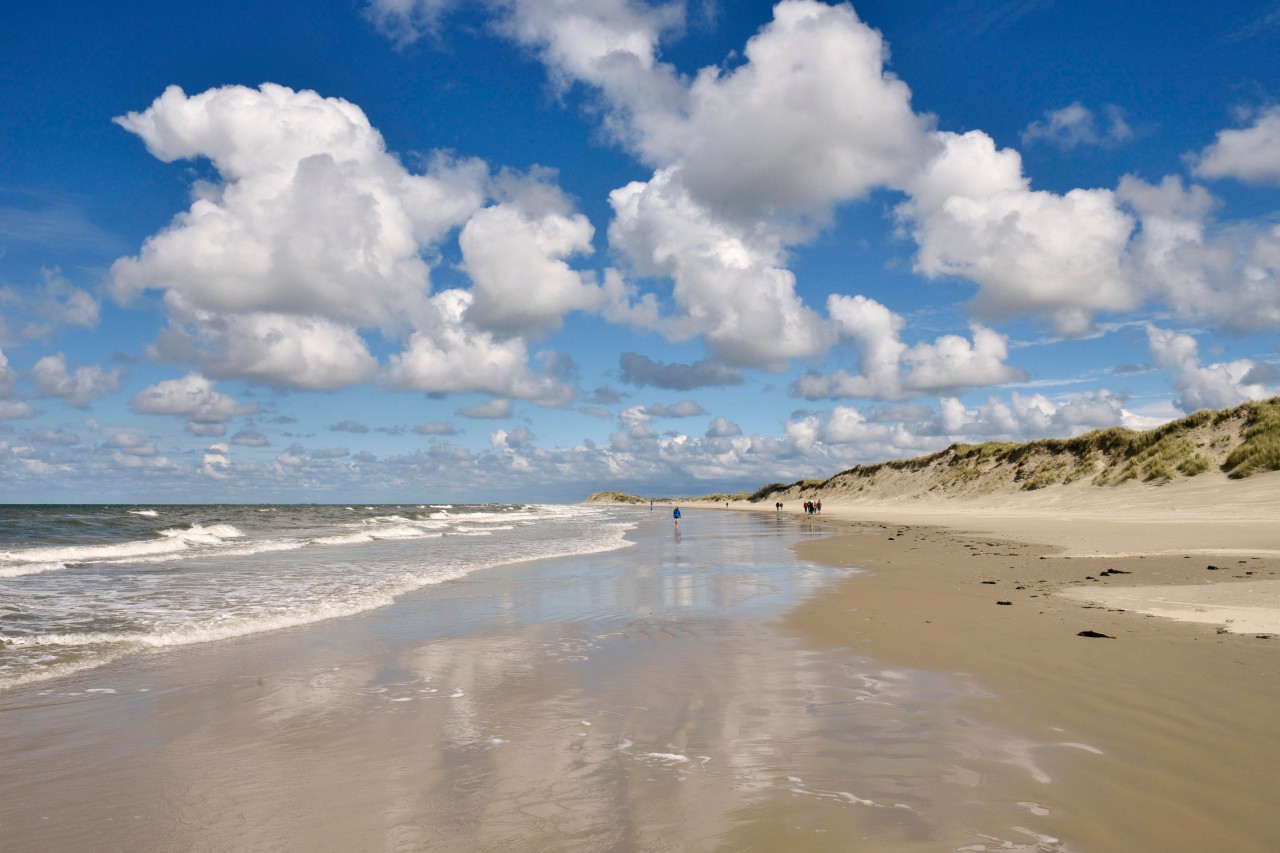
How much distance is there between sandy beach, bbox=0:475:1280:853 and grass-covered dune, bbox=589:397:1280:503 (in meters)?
33.0

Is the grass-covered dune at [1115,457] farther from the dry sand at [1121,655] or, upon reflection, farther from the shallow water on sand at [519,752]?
the shallow water on sand at [519,752]

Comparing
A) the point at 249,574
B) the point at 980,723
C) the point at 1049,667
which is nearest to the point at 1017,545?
the point at 1049,667

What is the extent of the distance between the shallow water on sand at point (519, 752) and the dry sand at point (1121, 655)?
1.66 ft

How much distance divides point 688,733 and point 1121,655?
5.56 meters

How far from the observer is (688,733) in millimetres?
6082

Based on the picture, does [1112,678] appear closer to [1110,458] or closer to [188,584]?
[188,584]

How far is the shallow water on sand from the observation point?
434cm

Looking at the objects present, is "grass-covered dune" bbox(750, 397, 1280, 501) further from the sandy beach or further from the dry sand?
the sandy beach

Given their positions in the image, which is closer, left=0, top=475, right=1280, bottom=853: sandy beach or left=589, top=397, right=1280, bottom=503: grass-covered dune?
left=0, top=475, right=1280, bottom=853: sandy beach

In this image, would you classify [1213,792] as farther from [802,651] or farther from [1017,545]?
[1017,545]

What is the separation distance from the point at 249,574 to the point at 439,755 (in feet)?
56.4

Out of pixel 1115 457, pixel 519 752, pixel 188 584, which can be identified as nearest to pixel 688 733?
pixel 519 752

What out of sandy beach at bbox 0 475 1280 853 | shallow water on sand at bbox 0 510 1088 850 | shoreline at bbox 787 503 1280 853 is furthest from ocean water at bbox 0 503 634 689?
shoreline at bbox 787 503 1280 853

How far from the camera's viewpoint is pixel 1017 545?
77.7ft
